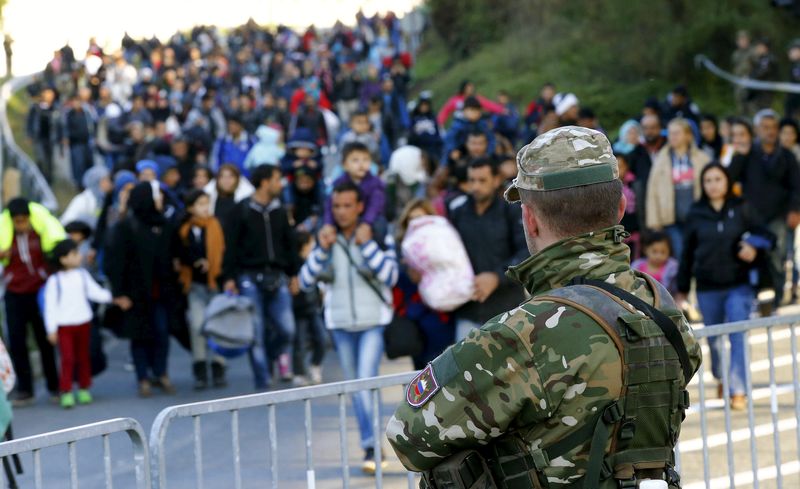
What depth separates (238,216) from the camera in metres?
11.9

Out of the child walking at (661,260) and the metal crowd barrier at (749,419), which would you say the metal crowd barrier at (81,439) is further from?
the child walking at (661,260)

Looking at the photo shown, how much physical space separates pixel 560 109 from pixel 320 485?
16.1 m

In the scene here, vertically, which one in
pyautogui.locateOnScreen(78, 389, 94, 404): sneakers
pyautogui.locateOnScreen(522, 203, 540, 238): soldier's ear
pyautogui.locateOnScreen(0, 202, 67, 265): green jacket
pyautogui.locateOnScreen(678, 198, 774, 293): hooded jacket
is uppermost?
pyautogui.locateOnScreen(522, 203, 540, 238): soldier's ear

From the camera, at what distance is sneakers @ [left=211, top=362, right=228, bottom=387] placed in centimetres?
1246

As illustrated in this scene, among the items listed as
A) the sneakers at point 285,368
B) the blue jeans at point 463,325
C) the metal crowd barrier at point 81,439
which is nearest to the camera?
the metal crowd barrier at point 81,439

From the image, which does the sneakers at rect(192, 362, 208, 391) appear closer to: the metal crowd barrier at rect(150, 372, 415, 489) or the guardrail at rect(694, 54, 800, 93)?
the metal crowd barrier at rect(150, 372, 415, 489)

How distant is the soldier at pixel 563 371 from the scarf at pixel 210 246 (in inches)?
353

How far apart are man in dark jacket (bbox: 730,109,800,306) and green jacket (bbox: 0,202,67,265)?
624 cm

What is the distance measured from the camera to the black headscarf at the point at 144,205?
12250mm

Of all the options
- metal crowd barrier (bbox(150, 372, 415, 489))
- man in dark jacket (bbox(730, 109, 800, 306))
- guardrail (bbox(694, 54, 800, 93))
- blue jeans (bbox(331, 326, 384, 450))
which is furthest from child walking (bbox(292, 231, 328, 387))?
guardrail (bbox(694, 54, 800, 93))

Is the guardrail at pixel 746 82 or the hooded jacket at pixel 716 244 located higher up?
the guardrail at pixel 746 82

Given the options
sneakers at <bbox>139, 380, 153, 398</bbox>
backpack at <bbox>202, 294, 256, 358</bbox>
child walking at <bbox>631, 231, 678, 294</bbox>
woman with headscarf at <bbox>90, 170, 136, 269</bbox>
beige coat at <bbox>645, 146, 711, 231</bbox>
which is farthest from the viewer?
woman with headscarf at <bbox>90, 170, 136, 269</bbox>

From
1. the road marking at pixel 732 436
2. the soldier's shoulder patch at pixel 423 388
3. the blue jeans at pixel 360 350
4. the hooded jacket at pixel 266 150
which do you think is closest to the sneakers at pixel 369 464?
the blue jeans at pixel 360 350

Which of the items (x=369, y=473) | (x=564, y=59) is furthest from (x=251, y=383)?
(x=564, y=59)
